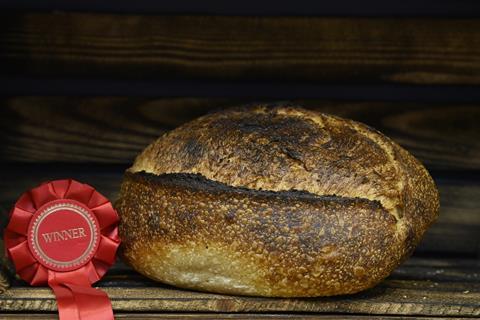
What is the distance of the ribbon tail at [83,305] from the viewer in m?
1.59

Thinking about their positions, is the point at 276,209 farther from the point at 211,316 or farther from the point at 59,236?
the point at 59,236

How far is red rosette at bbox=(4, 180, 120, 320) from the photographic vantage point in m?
1.77

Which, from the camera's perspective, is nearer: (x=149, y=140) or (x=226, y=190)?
(x=226, y=190)

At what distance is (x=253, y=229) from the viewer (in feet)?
5.34

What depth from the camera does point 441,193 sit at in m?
2.27

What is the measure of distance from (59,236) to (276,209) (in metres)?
0.48

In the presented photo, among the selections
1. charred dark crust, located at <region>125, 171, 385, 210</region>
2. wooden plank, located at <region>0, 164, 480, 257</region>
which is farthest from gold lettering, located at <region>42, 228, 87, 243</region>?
wooden plank, located at <region>0, 164, 480, 257</region>

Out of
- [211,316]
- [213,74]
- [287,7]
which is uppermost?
[287,7]

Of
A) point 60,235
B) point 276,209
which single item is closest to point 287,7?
point 276,209

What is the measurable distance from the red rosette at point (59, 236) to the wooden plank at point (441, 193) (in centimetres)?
46

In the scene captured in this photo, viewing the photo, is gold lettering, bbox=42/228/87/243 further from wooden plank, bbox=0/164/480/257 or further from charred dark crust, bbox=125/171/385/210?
wooden plank, bbox=0/164/480/257

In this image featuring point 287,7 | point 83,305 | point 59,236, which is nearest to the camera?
point 83,305

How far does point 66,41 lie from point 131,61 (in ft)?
0.58

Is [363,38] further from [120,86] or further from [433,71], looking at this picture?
[120,86]
